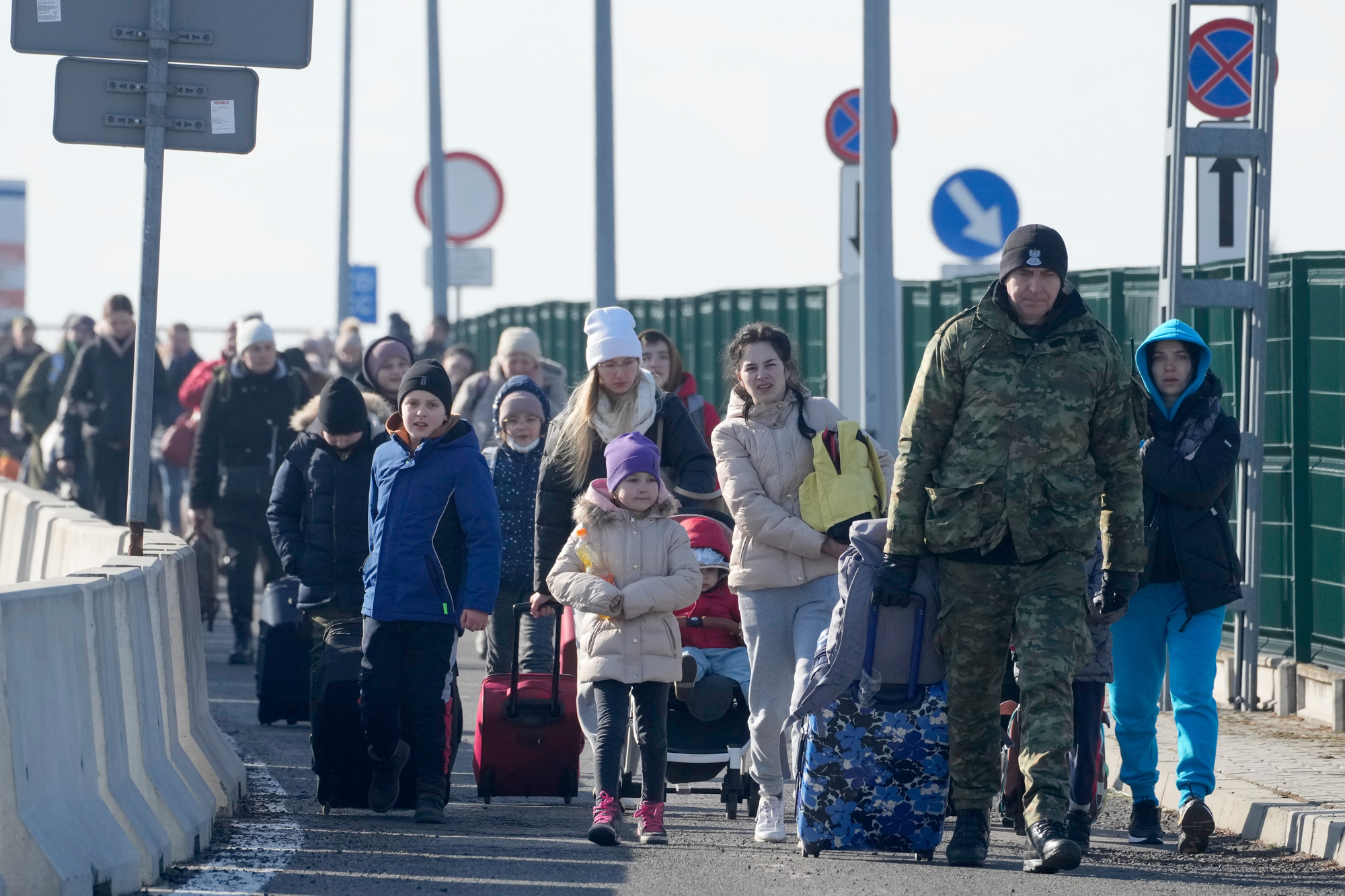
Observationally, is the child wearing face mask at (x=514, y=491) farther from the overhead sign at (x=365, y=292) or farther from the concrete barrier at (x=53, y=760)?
the overhead sign at (x=365, y=292)

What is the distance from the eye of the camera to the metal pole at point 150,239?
9.64 m

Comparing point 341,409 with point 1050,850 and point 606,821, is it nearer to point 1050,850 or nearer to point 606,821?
point 606,821

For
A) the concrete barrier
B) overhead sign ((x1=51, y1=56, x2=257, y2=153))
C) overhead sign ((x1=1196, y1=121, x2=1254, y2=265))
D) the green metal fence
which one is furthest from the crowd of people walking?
overhead sign ((x1=1196, y1=121, x2=1254, y2=265))

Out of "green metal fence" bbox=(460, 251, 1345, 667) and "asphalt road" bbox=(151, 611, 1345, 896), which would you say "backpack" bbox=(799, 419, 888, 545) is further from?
"green metal fence" bbox=(460, 251, 1345, 667)

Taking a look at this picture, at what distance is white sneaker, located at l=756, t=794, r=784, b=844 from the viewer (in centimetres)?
848

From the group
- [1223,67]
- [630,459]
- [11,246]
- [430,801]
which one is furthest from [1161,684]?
[11,246]

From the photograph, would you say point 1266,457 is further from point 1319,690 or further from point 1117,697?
point 1117,697

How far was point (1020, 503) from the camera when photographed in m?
7.70

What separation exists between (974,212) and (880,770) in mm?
8412

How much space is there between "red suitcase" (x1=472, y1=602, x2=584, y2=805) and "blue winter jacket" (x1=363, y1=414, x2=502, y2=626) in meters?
0.50

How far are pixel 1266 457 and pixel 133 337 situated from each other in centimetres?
862

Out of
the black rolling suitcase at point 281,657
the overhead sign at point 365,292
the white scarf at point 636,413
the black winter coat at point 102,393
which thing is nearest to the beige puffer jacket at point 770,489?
the white scarf at point 636,413

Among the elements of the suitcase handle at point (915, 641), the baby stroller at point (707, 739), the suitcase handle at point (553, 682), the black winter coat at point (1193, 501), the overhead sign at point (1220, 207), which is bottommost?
the baby stroller at point (707, 739)

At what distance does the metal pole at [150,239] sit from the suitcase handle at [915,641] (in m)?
3.35
